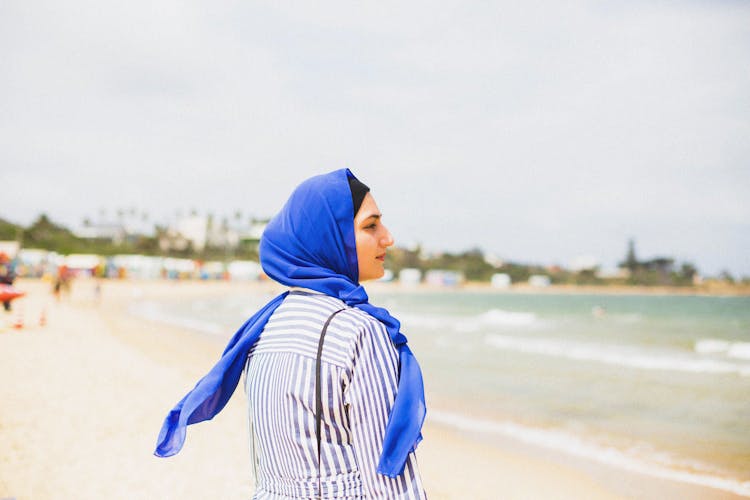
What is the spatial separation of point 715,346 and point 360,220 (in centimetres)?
2333

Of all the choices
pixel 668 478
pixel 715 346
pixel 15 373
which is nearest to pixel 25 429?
pixel 15 373

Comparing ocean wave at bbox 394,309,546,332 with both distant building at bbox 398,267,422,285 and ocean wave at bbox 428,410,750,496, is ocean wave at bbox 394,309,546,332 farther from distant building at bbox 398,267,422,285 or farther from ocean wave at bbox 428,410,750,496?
distant building at bbox 398,267,422,285

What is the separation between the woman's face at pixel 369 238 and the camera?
4.39ft

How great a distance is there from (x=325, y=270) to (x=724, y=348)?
23.1 m

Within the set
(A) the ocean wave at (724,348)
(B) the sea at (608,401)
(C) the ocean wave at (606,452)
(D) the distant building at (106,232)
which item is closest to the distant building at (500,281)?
(D) the distant building at (106,232)

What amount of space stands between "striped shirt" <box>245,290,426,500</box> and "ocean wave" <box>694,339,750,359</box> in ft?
67.2

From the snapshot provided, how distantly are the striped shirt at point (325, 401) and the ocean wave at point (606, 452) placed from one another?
227 inches

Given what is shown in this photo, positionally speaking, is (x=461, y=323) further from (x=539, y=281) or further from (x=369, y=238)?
(x=539, y=281)

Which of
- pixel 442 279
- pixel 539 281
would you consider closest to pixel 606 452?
pixel 442 279

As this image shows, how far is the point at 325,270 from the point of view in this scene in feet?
4.29

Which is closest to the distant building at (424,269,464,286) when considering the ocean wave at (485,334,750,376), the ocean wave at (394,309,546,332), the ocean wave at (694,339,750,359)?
the ocean wave at (394,309,546,332)

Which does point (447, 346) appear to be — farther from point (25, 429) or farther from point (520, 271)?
point (520, 271)

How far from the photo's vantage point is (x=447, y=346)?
18.2m

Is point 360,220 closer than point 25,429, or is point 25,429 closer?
point 360,220
